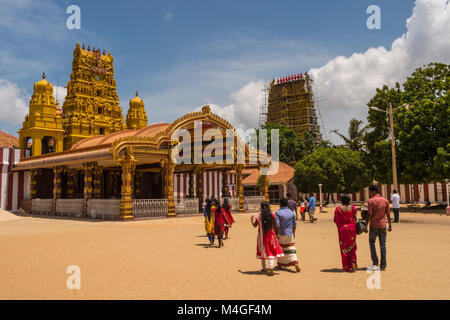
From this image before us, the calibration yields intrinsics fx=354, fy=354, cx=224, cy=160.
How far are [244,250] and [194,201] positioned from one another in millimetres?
13097

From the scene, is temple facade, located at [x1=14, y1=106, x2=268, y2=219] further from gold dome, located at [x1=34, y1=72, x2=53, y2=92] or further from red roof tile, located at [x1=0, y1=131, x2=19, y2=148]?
red roof tile, located at [x1=0, y1=131, x2=19, y2=148]

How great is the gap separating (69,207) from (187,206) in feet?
23.2

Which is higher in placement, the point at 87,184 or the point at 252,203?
the point at 87,184

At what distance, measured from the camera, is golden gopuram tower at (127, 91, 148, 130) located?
35.8 metres

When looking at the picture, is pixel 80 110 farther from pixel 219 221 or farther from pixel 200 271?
pixel 200 271

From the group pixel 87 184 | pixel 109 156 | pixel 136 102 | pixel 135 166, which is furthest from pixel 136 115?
pixel 109 156

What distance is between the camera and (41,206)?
23781 mm

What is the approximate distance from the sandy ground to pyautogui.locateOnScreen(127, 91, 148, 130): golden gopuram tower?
2589 centimetres

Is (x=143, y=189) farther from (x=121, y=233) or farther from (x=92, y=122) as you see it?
(x=121, y=233)

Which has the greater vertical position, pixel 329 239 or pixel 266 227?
pixel 266 227

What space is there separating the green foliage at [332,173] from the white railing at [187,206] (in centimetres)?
1653

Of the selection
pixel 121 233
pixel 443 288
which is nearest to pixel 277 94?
pixel 121 233

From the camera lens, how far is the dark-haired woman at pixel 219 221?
964cm
